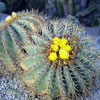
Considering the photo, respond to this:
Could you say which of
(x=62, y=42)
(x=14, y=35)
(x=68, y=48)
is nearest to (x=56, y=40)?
(x=62, y=42)

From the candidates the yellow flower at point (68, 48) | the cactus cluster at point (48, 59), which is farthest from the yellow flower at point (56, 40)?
the yellow flower at point (68, 48)

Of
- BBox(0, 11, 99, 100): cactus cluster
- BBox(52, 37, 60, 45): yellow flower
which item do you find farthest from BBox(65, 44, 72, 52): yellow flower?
BBox(52, 37, 60, 45): yellow flower

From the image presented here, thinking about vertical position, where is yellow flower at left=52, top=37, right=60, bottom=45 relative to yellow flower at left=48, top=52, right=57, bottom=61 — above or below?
above

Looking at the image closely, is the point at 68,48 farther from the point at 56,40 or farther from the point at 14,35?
the point at 14,35

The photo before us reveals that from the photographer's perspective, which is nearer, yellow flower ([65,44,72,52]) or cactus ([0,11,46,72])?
yellow flower ([65,44,72,52])

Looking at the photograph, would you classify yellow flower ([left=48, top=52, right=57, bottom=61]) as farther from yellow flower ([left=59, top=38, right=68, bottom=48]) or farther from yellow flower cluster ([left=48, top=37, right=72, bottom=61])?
yellow flower ([left=59, top=38, right=68, bottom=48])

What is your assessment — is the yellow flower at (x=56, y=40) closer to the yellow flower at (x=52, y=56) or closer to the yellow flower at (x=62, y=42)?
the yellow flower at (x=62, y=42)

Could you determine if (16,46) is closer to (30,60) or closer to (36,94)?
(30,60)
